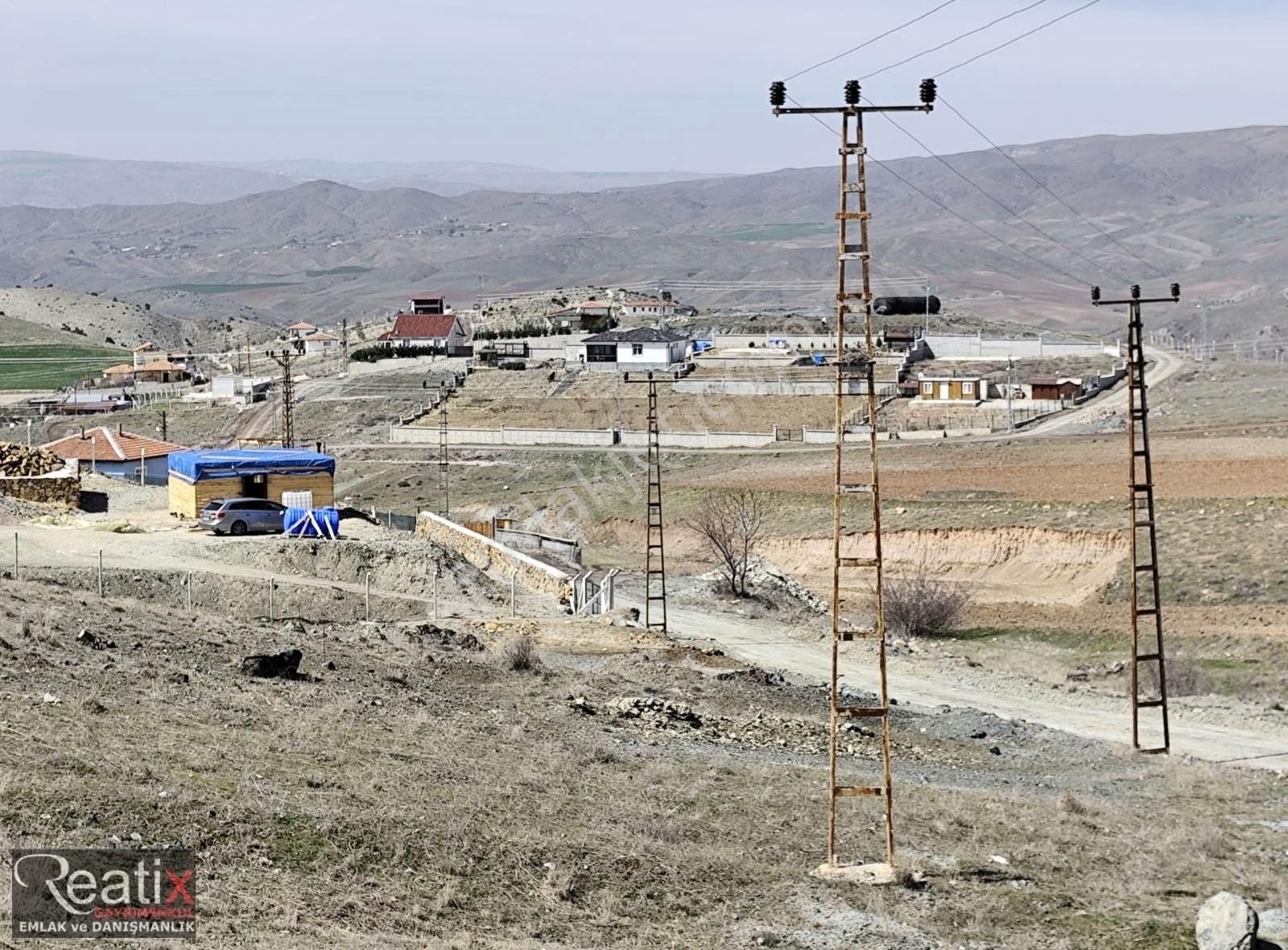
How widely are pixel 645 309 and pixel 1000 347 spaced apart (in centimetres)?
4712

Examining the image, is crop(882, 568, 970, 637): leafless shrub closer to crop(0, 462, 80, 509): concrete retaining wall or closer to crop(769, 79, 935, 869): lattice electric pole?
crop(0, 462, 80, 509): concrete retaining wall

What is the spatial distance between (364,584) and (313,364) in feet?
369

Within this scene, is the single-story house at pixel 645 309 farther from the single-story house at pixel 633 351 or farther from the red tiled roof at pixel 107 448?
the red tiled roof at pixel 107 448

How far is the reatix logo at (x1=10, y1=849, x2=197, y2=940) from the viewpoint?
48.3 feet

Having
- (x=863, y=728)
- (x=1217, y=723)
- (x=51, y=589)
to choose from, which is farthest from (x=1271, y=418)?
(x=51, y=589)

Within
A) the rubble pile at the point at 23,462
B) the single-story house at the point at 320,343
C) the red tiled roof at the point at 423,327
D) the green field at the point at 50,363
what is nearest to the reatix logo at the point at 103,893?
the rubble pile at the point at 23,462

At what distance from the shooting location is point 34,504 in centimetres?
4925

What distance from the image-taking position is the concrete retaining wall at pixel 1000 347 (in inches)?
5182

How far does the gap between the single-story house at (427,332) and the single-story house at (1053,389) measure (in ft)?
186

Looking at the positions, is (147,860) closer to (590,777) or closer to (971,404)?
(590,777)

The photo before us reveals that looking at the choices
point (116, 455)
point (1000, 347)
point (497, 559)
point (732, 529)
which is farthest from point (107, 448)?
point (1000, 347)

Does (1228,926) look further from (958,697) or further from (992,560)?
(992,560)

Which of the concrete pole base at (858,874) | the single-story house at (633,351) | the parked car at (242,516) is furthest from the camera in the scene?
the single-story house at (633,351)

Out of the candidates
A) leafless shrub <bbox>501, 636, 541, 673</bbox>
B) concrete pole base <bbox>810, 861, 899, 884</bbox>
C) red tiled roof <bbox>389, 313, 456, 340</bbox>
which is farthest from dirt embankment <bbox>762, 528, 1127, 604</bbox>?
red tiled roof <bbox>389, 313, 456, 340</bbox>
